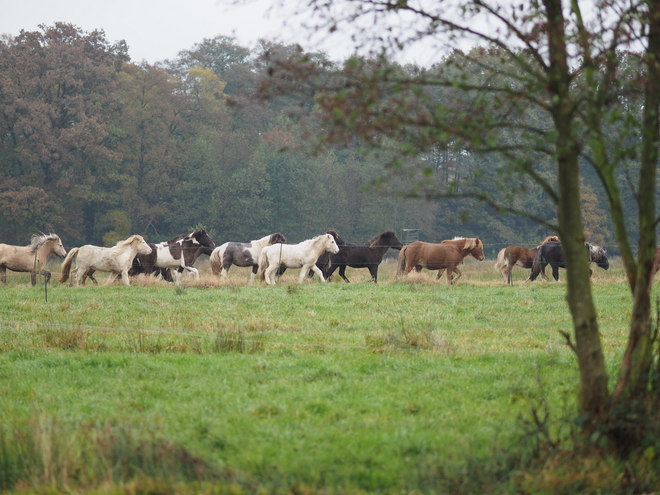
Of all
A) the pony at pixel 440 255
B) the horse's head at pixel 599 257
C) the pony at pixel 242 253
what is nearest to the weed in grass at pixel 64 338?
the pony at pixel 242 253

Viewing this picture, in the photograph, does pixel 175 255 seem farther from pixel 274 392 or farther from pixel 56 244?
pixel 274 392

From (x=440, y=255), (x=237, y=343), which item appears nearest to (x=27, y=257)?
(x=440, y=255)

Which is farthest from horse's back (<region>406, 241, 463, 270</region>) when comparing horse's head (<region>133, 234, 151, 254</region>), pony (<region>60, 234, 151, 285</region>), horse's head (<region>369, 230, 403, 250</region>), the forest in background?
the forest in background

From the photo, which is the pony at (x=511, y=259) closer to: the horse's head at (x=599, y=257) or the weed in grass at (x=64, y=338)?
the horse's head at (x=599, y=257)

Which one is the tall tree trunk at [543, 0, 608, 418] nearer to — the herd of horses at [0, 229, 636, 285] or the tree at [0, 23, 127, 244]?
the herd of horses at [0, 229, 636, 285]

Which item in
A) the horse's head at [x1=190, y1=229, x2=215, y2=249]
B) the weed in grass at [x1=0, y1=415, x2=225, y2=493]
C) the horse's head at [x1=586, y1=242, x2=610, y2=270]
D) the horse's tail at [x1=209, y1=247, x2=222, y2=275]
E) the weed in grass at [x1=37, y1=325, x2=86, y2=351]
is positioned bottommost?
the weed in grass at [x1=0, y1=415, x2=225, y2=493]

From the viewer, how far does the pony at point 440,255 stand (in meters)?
25.5

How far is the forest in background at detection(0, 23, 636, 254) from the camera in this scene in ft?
146

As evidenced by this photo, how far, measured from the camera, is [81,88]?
4591 cm

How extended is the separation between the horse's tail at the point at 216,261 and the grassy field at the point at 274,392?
36.6ft

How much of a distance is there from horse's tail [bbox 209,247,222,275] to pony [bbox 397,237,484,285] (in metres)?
5.95

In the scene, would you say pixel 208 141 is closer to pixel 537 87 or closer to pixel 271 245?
pixel 271 245

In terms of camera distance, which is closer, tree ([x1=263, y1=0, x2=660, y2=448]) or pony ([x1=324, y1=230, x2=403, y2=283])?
tree ([x1=263, y1=0, x2=660, y2=448])

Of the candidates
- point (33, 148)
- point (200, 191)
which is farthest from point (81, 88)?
point (200, 191)
